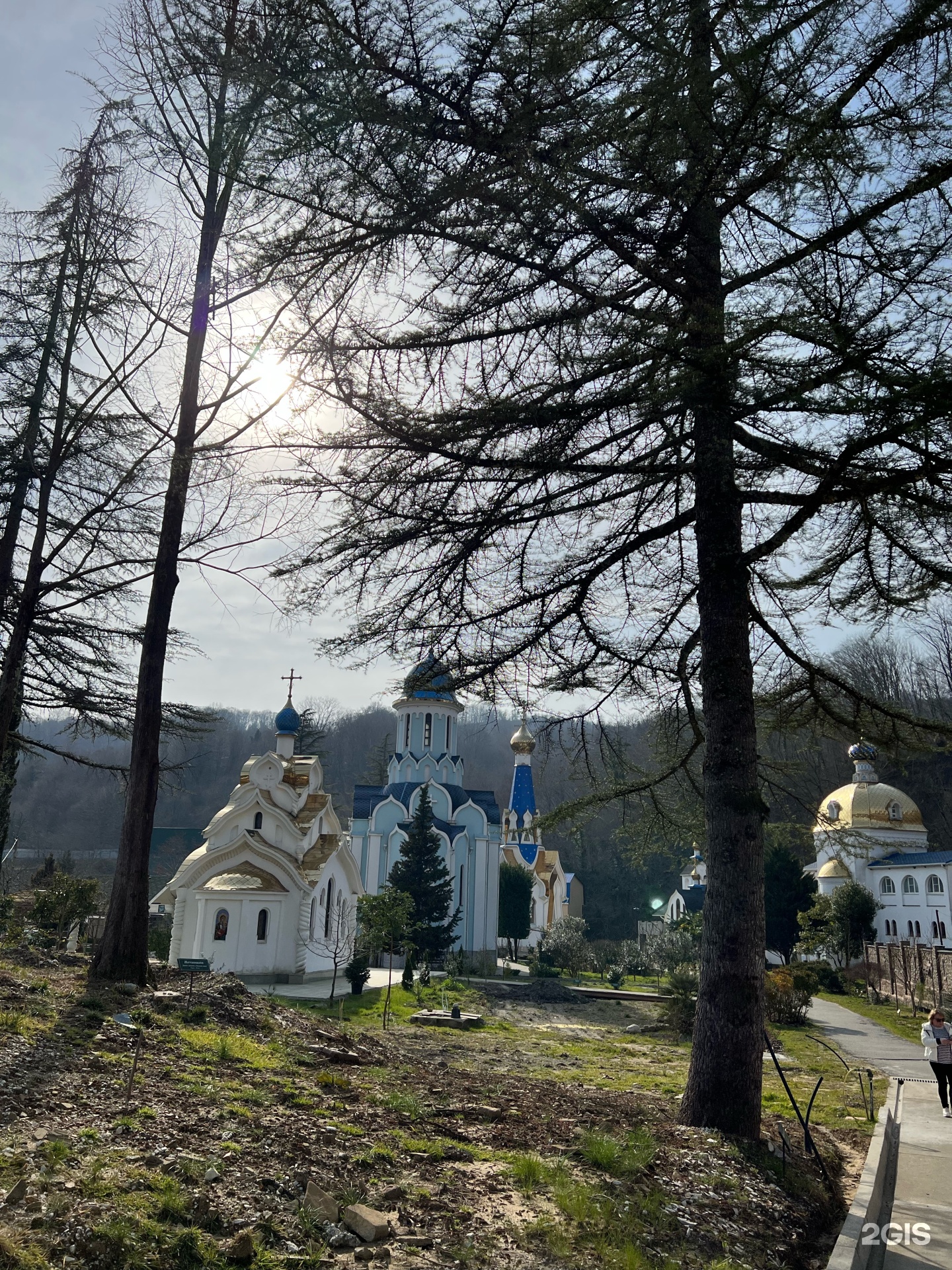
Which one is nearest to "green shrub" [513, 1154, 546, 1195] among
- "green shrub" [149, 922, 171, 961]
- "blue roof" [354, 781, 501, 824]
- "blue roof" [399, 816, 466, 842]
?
"green shrub" [149, 922, 171, 961]

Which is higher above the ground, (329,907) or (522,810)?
(522,810)

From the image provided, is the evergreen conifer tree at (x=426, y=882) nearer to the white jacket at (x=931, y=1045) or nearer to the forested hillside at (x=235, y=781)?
the forested hillside at (x=235, y=781)

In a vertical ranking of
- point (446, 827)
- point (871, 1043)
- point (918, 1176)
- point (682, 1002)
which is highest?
point (446, 827)

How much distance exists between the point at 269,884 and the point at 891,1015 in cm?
1674

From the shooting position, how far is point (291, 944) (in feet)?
73.5

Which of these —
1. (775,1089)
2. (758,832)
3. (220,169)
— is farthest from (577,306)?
(775,1089)

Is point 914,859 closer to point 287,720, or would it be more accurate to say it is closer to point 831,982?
point 831,982

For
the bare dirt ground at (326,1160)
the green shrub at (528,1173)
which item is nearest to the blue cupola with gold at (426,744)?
the bare dirt ground at (326,1160)

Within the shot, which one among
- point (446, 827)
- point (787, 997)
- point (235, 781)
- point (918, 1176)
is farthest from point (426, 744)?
point (235, 781)

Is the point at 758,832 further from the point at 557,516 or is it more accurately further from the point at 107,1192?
the point at 107,1192

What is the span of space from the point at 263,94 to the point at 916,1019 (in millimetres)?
23795

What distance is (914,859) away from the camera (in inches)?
1474

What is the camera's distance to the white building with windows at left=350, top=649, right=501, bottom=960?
36.3 metres

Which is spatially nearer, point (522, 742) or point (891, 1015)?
point (891, 1015)
